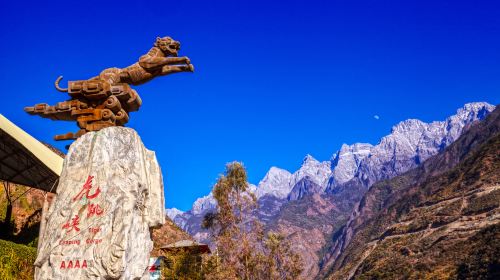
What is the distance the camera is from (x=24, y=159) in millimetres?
18156

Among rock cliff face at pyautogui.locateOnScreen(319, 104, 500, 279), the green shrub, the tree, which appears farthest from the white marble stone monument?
rock cliff face at pyautogui.locateOnScreen(319, 104, 500, 279)

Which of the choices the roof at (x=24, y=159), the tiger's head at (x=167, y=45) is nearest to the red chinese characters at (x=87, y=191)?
the tiger's head at (x=167, y=45)

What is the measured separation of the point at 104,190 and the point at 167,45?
9.80 feet

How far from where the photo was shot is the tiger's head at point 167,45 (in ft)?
28.9

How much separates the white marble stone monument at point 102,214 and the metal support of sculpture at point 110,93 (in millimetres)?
440

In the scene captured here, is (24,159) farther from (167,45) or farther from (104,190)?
(104,190)

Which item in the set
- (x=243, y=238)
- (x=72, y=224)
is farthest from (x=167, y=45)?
(x=243, y=238)

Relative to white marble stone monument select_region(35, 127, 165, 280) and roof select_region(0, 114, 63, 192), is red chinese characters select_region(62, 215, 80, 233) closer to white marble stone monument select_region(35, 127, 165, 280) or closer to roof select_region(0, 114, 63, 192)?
white marble stone monument select_region(35, 127, 165, 280)

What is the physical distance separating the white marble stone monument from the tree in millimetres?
16679

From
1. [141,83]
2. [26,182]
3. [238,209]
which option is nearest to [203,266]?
[238,209]

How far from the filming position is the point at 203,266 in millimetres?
21703

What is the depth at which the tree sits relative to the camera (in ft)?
79.4

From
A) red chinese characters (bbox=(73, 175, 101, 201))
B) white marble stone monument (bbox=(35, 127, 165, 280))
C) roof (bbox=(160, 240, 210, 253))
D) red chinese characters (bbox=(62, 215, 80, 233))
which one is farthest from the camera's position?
roof (bbox=(160, 240, 210, 253))

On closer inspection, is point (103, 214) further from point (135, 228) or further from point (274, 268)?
point (274, 268)
